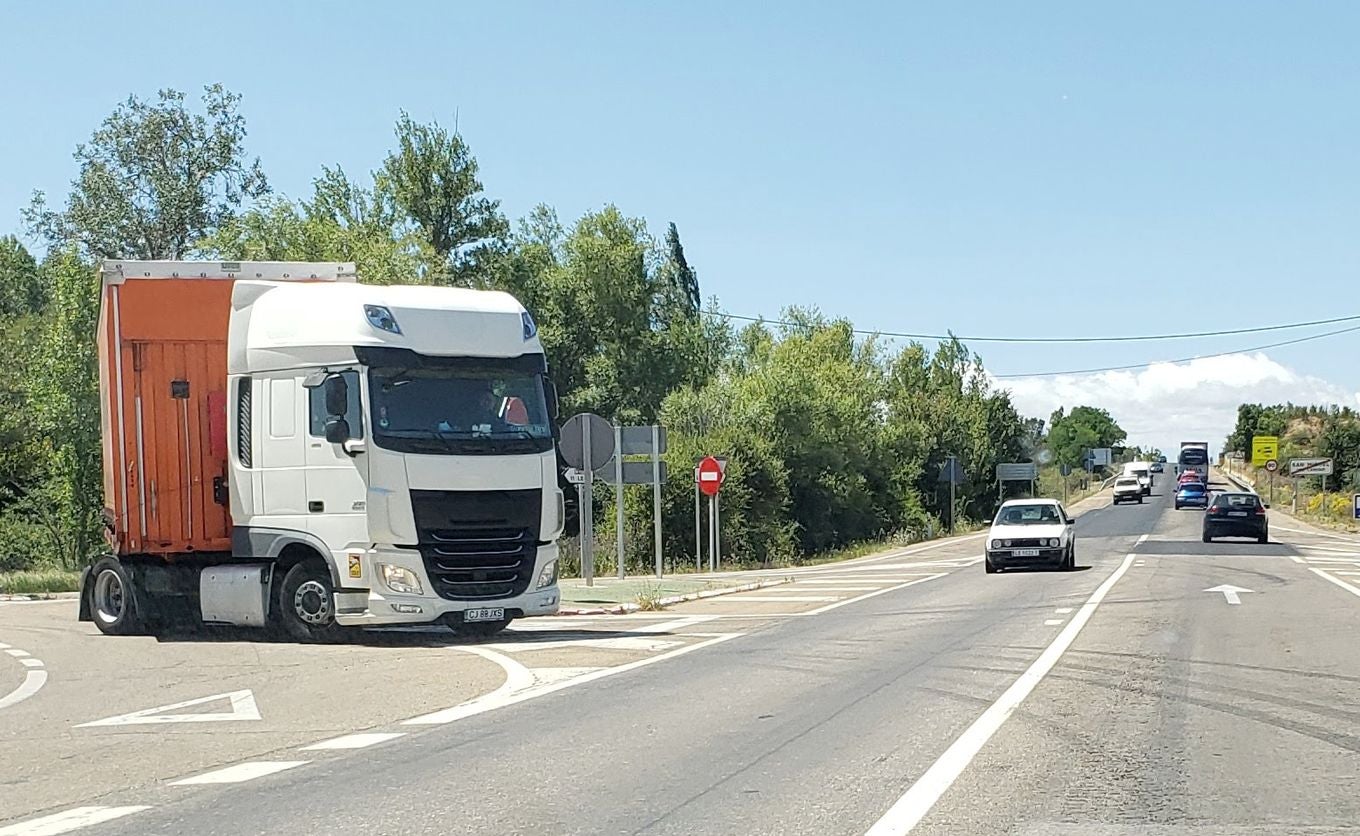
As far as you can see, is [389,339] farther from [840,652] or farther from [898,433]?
[898,433]

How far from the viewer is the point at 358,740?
10250 millimetres

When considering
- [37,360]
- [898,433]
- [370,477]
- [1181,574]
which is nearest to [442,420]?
[370,477]

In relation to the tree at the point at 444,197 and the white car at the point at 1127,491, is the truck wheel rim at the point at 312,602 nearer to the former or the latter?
the tree at the point at 444,197

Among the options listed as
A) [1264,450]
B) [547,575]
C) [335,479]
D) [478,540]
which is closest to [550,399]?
[478,540]

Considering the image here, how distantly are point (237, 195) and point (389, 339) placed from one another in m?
46.9

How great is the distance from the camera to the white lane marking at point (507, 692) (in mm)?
11281

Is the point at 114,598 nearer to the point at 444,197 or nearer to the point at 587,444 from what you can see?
the point at 587,444

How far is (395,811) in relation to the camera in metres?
7.72

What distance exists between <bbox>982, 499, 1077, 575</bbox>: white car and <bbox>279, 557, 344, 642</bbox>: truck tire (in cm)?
1711

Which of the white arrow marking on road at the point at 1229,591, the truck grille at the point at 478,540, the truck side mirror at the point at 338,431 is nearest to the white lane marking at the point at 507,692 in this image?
the truck grille at the point at 478,540

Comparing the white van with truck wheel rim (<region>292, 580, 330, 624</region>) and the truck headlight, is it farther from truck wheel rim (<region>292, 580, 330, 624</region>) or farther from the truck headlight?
truck wheel rim (<region>292, 580, 330, 624</region>)

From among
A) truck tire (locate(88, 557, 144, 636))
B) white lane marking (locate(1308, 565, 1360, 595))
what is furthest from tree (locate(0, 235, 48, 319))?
white lane marking (locate(1308, 565, 1360, 595))

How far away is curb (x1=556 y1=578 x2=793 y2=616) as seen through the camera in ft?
72.7

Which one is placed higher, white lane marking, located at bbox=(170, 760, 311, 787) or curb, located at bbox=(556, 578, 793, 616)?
white lane marking, located at bbox=(170, 760, 311, 787)
